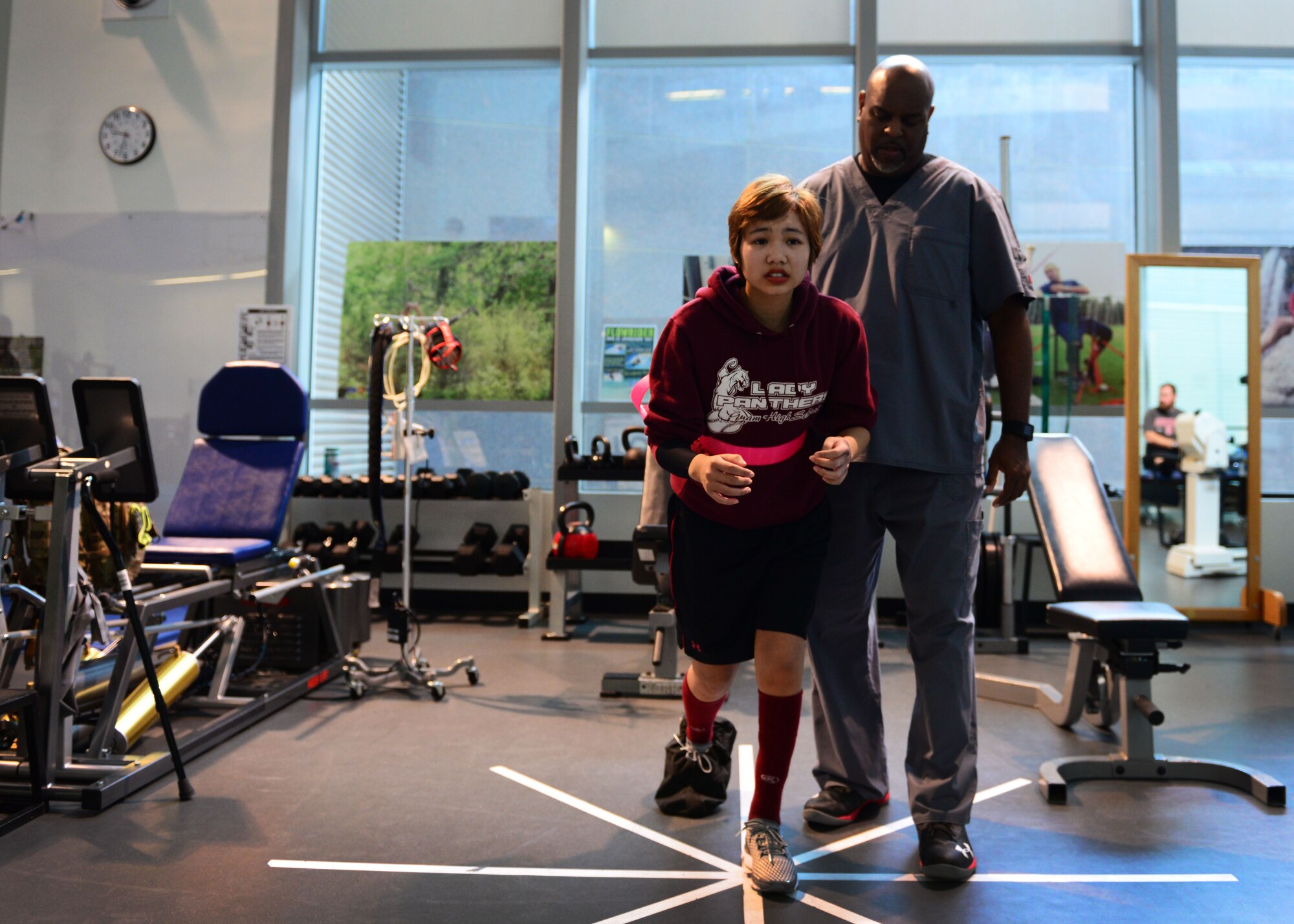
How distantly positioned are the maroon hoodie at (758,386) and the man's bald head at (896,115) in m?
0.42

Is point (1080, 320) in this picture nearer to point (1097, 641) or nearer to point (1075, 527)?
point (1075, 527)

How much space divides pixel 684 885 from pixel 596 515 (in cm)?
384

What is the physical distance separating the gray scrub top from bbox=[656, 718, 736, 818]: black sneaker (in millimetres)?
911

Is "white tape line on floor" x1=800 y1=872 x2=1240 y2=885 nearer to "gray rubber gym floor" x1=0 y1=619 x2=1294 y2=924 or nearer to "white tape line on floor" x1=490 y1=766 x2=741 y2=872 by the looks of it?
"gray rubber gym floor" x1=0 y1=619 x2=1294 y2=924

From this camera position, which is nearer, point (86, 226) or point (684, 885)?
point (684, 885)

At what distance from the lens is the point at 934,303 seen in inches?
77.2

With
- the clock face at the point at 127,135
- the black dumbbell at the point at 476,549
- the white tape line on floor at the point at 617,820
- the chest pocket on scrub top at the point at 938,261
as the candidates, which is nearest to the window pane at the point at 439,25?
the clock face at the point at 127,135

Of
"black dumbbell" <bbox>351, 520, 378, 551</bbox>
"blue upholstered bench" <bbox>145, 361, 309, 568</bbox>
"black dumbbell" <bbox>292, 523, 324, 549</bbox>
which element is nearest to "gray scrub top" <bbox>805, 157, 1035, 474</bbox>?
"blue upholstered bench" <bbox>145, 361, 309, 568</bbox>

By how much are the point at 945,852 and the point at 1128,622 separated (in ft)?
3.46

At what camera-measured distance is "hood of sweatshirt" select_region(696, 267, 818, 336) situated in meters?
1.74

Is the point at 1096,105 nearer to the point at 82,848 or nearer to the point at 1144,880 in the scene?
the point at 1144,880

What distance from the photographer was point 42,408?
2.50 meters

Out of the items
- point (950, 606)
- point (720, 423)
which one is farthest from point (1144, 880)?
point (720, 423)

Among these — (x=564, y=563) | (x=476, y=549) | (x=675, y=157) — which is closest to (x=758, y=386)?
(x=564, y=563)
